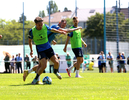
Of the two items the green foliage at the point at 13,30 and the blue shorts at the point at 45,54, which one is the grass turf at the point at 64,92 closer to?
the blue shorts at the point at 45,54

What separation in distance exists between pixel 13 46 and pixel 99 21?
37166mm

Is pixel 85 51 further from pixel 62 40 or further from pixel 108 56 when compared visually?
pixel 108 56

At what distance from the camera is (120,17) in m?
26.4

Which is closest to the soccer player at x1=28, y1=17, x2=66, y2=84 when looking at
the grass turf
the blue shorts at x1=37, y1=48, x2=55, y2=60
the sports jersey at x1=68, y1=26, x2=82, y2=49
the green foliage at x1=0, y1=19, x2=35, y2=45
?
the blue shorts at x1=37, y1=48, x2=55, y2=60

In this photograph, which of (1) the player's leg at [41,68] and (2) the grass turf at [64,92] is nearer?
(2) the grass turf at [64,92]

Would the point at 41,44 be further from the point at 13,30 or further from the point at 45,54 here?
the point at 13,30

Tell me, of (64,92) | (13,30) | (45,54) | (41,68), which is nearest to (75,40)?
(45,54)

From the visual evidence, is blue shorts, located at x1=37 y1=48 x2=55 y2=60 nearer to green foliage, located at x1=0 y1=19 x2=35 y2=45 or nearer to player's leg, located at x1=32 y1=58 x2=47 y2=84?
player's leg, located at x1=32 y1=58 x2=47 y2=84

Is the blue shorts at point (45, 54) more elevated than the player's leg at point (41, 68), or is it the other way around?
the blue shorts at point (45, 54)

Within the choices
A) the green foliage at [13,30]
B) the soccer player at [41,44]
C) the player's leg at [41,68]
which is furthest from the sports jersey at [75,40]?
the green foliage at [13,30]

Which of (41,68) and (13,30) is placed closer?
(41,68)

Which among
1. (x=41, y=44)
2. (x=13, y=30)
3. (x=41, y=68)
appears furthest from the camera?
(x=13, y=30)

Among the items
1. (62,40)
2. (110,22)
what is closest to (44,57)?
(110,22)

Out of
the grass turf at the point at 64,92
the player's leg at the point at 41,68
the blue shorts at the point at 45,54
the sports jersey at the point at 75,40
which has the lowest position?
the grass turf at the point at 64,92
